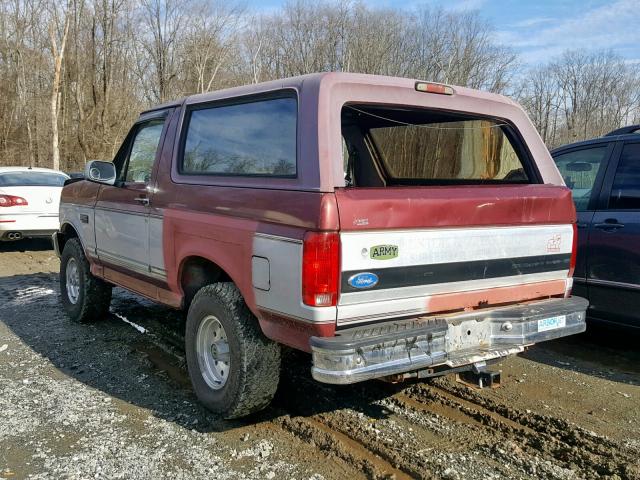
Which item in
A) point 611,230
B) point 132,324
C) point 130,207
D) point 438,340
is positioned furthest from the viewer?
point 132,324

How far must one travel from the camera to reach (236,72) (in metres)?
39.2

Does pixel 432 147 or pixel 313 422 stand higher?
pixel 432 147

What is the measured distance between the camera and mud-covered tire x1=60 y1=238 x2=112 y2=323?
19.1ft

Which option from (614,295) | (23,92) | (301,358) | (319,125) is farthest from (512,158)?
(23,92)

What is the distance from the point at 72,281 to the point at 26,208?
497cm

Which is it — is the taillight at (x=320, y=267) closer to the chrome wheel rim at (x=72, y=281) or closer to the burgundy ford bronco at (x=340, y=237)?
the burgundy ford bronco at (x=340, y=237)

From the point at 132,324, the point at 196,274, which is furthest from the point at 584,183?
the point at 132,324

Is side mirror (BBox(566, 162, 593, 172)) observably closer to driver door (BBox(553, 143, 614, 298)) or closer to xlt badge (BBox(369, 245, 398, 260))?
driver door (BBox(553, 143, 614, 298))

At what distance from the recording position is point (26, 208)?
10391 millimetres

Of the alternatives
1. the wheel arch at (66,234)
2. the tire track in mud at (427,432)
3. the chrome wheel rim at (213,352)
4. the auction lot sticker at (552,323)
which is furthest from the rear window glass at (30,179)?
the auction lot sticker at (552,323)

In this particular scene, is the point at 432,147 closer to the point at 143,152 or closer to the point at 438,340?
the point at 438,340

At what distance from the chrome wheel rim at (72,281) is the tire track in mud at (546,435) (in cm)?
371

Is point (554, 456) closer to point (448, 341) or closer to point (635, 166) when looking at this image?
point (448, 341)

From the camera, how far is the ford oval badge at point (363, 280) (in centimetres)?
294
